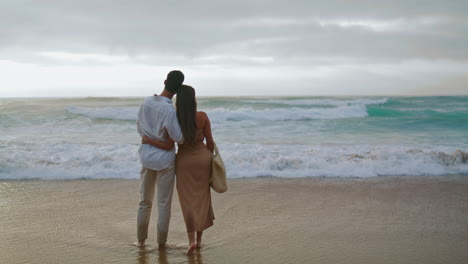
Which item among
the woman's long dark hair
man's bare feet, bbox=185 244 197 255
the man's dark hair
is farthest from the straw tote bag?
the man's dark hair

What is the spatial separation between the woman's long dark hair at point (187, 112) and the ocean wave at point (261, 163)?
3.54m

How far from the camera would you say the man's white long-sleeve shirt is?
337cm

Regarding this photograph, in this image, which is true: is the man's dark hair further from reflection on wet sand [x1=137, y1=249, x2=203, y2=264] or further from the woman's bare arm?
reflection on wet sand [x1=137, y1=249, x2=203, y2=264]

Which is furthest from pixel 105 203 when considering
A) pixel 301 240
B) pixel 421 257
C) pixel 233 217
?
pixel 421 257

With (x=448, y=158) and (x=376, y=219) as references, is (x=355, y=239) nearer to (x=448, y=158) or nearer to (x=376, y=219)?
(x=376, y=219)

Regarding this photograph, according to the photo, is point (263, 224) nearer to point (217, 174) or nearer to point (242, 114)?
point (217, 174)

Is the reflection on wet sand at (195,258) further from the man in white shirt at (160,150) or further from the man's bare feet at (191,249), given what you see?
the man in white shirt at (160,150)

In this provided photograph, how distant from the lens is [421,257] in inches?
135

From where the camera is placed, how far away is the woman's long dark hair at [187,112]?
337cm

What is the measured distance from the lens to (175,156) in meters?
3.59

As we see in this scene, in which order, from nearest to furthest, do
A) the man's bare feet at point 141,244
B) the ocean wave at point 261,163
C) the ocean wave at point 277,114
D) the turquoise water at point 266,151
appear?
the man's bare feet at point 141,244, the ocean wave at point 261,163, the turquoise water at point 266,151, the ocean wave at point 277,114

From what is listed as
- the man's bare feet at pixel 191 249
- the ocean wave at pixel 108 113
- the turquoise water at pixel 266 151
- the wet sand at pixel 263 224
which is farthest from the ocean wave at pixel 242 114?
the man's bare feet at pixel 191 249

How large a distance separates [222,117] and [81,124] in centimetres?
763

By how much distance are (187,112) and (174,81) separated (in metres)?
0.30
